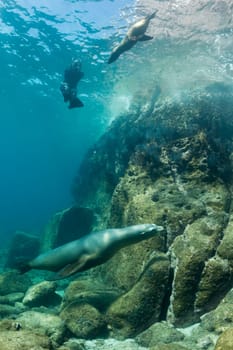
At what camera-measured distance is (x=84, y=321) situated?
675 centimetres

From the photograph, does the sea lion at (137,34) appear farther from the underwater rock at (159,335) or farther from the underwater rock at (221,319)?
the underwater rock at (159,335)

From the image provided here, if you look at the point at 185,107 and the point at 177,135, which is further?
the point at 185,107

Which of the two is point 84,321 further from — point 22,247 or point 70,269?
point 22,247

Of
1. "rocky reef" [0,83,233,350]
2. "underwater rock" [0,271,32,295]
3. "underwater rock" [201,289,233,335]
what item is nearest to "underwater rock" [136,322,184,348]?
"rocky reef" [0,83,233,350]

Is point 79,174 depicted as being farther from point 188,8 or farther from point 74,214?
point 188,8

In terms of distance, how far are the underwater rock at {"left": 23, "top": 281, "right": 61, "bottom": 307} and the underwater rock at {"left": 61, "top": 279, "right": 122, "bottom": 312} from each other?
3.63 feet

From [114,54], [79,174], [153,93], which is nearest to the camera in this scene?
[114,54]

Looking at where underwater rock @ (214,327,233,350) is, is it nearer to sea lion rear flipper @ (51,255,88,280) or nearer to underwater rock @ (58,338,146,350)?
underwater rock @ (58,338,146,350)

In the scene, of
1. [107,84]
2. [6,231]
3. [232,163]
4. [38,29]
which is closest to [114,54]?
[232,163]

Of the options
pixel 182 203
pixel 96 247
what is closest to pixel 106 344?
pixel 96 247

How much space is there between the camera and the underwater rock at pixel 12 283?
1007cm

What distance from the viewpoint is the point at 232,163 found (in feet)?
30.8

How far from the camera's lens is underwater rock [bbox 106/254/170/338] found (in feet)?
21.8

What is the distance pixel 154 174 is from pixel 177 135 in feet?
4.57
